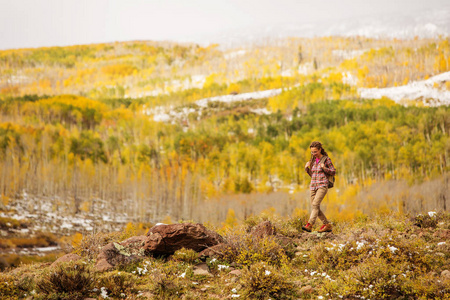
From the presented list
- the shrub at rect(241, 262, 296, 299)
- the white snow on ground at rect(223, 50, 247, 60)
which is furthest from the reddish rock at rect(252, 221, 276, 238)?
the white snow on ground at rect(223, 50, 247, 60)

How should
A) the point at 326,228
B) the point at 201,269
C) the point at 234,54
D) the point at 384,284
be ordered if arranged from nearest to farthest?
the point at 384,284, the point at 201,269, the point at 326,228, the point at 234,54

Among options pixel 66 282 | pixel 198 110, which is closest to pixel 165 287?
pixel 66 282

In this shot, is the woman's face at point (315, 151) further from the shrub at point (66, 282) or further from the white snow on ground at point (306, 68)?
the white snow on ground at point (306, 68)

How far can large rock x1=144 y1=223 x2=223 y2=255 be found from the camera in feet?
26.2

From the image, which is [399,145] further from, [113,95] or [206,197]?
[113,95]

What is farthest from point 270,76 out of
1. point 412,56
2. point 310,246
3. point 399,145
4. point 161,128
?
point 310,246

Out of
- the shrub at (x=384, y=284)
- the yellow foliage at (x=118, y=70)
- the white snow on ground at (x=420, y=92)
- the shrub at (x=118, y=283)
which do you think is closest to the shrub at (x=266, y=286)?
the shrub at (x=384, y=284)

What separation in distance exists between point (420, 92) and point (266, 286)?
82109 mm

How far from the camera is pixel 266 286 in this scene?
616cm

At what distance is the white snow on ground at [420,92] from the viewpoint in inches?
2739

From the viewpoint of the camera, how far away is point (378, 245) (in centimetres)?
698

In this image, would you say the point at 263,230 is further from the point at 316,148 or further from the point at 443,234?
the point at 443,234

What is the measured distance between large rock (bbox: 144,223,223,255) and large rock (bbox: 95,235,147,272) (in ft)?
0.92

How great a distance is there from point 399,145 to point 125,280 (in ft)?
199
